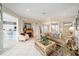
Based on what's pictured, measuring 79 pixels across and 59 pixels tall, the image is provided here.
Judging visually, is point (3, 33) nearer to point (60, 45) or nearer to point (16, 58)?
point (16, 58)

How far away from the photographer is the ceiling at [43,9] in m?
2.00

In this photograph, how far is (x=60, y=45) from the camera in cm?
207

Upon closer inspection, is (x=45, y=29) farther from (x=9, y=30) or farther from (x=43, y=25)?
(x=9, y=30)

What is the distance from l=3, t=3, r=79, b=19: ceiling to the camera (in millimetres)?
1998

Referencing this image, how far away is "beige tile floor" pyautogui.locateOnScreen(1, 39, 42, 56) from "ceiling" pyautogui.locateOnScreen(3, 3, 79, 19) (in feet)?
1.76

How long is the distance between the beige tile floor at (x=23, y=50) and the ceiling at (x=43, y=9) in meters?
0.54

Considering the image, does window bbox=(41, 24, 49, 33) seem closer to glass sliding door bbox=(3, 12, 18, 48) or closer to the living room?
the living room

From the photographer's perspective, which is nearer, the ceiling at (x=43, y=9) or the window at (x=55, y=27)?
the ceiling at (x=43, y=9)

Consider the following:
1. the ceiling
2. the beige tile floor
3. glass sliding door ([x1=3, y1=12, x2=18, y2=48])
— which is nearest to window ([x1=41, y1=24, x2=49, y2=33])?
the ceiling

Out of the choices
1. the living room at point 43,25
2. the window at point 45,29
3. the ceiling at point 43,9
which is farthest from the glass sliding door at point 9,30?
the window at point 45,29

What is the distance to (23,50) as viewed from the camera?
2074 millimetres

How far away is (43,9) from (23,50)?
840 mm

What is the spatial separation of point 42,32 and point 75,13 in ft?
2.27

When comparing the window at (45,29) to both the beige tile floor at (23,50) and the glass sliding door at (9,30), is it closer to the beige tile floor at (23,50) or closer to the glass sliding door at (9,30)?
the beige tile floor at (23,50)
